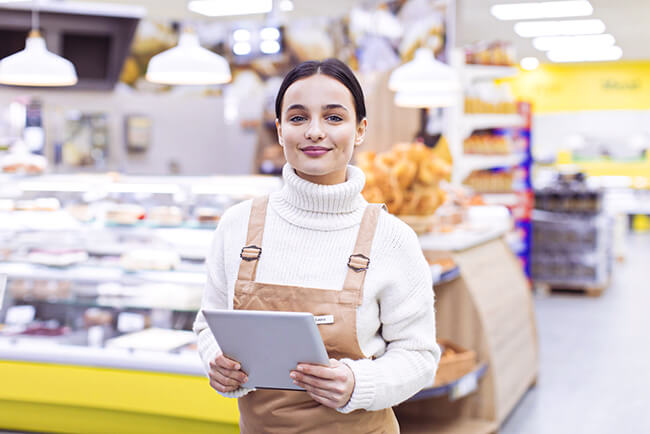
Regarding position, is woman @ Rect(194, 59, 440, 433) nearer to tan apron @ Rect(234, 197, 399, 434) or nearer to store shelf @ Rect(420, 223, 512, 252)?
tan apron @ Rect(234, 197, 399, 434)

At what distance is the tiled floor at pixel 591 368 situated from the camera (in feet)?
14.6

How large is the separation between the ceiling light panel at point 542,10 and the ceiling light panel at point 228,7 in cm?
329

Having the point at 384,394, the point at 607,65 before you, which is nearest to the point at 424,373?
the point at 384,394

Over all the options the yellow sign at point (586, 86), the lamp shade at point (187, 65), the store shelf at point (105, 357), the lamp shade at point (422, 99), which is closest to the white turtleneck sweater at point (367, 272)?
the store shelf at point (105, 357)

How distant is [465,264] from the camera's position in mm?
4199

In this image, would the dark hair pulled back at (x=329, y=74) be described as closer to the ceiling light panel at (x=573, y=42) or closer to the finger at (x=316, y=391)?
the finger at (x=316, y=391)

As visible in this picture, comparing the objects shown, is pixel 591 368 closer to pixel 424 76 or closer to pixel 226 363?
pixel 424 76

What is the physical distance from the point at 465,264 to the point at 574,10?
751 centimetres

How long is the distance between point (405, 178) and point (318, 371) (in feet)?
8.52

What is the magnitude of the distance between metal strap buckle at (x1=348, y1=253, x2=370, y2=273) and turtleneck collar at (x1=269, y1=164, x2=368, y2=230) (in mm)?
88

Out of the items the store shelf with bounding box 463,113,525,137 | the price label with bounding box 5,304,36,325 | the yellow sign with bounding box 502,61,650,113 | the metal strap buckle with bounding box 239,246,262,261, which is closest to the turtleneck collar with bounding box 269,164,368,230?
the metal strap buckle with bounding box 239,246,262,261

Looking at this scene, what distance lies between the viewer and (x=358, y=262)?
164 centimetres

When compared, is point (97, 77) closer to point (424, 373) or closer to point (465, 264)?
point (465, 264)

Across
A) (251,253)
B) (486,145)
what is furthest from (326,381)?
(486,145)
